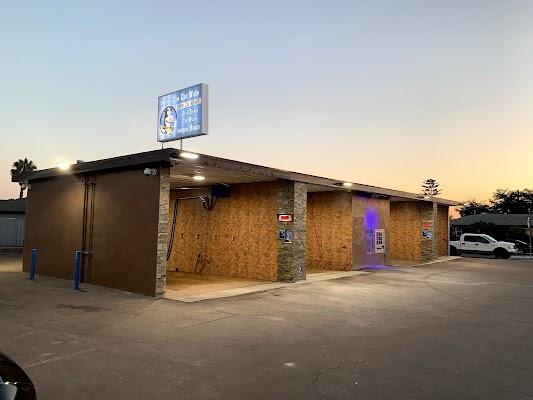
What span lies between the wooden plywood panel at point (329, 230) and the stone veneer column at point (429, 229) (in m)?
8.78

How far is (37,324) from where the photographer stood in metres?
7.93

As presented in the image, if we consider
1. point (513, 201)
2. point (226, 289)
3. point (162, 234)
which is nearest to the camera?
point (162, 234)

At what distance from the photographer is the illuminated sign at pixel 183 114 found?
1594 centimetres

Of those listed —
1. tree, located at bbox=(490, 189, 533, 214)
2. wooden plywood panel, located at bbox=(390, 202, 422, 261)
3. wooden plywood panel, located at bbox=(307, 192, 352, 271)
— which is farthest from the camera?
tree, located at bbox=(490, 189, 533, 214)

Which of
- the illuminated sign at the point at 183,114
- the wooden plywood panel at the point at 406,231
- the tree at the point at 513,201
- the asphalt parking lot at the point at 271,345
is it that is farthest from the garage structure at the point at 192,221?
the tree at the point at 513,201

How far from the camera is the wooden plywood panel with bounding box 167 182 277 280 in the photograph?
51.0ft

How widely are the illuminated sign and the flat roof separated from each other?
2132mm

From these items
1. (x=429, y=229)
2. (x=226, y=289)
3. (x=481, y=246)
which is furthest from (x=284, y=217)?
(x=481, y=246)

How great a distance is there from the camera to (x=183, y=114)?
16656 millimetres

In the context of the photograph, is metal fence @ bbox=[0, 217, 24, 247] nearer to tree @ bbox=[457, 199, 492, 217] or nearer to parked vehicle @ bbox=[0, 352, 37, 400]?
parked vehicle @ bbox=[0, 352, 37, 400]

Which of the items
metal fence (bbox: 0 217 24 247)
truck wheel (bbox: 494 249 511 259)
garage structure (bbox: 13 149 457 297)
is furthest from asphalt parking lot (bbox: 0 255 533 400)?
metal fence (bbox: 0 217 24 247)

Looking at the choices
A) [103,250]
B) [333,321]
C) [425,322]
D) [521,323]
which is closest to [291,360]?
[333,321]

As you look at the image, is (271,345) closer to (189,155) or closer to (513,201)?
(189,155)

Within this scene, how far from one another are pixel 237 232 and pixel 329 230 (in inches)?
224
